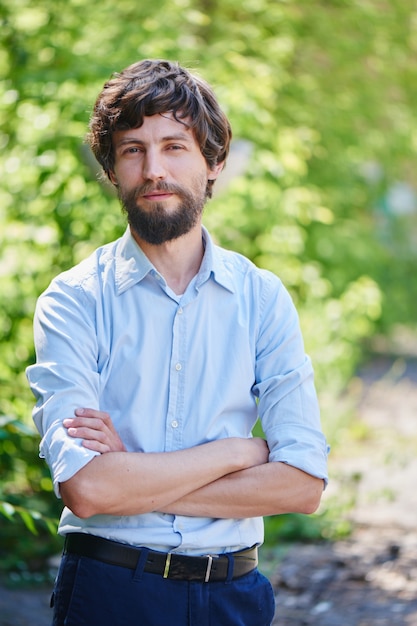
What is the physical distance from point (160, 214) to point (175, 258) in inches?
5.7

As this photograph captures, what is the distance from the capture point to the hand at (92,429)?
7.03 feet

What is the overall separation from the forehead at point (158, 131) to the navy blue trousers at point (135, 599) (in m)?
0.94

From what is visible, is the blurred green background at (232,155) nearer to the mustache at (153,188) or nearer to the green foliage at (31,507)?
the green foliage at (31,507)

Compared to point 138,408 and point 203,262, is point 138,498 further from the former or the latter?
point 203,262

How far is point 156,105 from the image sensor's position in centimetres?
231

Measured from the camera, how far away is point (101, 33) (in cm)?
627

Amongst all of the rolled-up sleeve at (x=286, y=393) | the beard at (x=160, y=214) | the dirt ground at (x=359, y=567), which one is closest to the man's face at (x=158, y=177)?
the beard at (x=160, y=214)

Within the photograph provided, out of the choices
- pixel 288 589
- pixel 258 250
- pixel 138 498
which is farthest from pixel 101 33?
pixel 138 498

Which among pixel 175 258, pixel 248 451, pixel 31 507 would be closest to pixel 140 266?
pixel 175 258

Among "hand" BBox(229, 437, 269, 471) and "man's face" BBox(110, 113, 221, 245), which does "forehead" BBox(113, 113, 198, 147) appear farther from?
"hand" BBox(229, 437, 269, 471)

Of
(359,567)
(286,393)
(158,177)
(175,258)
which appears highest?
(158,177)

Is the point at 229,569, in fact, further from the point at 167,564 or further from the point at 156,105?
the point at 156,105

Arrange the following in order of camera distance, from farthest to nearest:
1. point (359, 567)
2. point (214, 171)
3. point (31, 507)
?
point (359, 567) < point (31, 507) < point (214, 171)

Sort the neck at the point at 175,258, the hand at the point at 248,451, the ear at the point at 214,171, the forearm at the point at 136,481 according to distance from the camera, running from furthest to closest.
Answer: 1. the ear at the point at 214,171
2. the neck at the point at 175,258
3. the hand at the point at 248,451
4. the forearm at the point at 136,481
